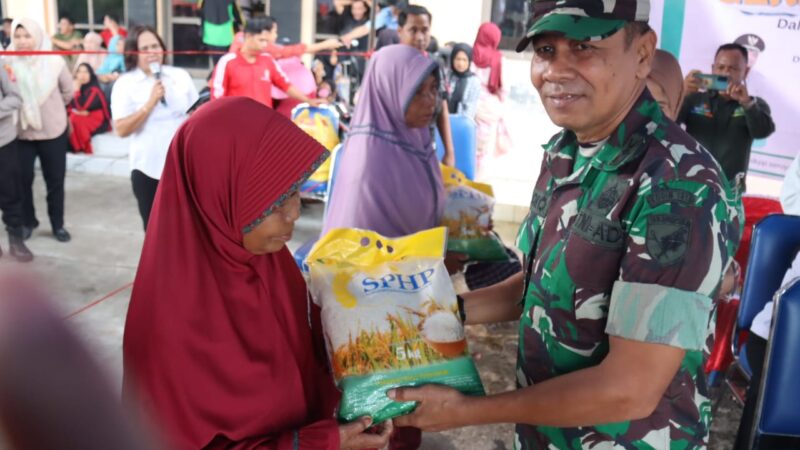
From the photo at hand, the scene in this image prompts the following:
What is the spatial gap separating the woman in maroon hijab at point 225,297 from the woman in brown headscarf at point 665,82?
143cm

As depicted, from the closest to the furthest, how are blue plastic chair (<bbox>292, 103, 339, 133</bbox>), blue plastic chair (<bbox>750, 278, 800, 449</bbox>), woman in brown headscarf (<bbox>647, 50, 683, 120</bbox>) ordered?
blue plastic chair (<bbox>750, 278, 800, 449</bbox>) → woman in brown headscarf (<bbox>647, 50, 683, 120</bbox>) → blue plastic chair (<bbox>292, 103, 339, 133</bbox>)

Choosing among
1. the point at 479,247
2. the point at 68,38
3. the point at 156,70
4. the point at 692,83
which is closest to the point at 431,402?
the point at 479,247

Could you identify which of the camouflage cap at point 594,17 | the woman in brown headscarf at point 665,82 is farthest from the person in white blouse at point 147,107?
the camouflage cap at point 594,17

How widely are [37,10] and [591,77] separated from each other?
486 inches

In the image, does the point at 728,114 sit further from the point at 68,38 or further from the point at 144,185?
the point at 68,38

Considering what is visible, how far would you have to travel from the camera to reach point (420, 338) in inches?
56.0

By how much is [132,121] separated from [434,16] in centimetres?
463

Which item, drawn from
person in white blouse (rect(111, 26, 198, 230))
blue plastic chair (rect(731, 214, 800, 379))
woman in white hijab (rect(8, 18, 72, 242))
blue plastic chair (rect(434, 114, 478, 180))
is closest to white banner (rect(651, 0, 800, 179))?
blue plastic chair (rect(434, 114, 478, 180))

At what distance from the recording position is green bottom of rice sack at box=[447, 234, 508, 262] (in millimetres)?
2703

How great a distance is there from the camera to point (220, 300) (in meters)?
1.39

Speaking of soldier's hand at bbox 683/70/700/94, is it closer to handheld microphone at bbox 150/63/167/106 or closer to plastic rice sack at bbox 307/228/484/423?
plastic rice sack at bbox 307/228/484/423

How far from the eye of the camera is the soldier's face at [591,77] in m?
1.16

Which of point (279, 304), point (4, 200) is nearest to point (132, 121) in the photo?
point (4, 200)

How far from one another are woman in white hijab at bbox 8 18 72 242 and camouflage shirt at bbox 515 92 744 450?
4.82 m
